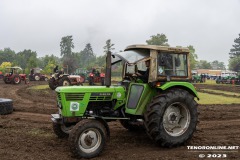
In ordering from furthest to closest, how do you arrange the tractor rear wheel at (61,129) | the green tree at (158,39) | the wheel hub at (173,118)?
the green tree at (158,39) < the tractor rear wheel at (61,129) < the wheel hub at (173,118)

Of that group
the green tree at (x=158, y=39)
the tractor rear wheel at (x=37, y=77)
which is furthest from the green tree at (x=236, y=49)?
the tractor rear wheel at (x=37, y=77)

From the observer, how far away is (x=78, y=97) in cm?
589

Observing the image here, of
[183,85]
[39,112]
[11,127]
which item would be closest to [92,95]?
[183,85]

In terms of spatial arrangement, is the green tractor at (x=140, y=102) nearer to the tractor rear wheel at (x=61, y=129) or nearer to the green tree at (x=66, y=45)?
the tractor rear wheel at (x=61, y=129)

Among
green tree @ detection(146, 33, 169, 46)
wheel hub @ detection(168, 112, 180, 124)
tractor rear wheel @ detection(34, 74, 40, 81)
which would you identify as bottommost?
wheel hub @ detection(168, 112, 180, 124)

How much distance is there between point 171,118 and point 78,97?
2185mm

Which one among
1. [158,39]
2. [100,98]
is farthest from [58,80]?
[158,39]

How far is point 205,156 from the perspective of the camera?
5.61 m

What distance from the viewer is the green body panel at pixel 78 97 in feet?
19.1

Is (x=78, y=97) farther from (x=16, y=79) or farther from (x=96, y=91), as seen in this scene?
(x=16, y=79)

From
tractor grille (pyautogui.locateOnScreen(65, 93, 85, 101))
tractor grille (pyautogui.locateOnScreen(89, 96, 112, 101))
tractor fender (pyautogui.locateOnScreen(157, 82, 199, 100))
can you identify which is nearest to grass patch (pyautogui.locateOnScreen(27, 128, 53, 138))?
tractor grille (pyautogui.locateOnScreen(65, 93, 85, 101))

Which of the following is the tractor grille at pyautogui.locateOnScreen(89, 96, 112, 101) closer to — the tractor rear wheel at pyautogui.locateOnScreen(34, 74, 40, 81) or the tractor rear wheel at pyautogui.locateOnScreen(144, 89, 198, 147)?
the tractor rear wheel at pyautogui.locateOnScreen(144, 89, 198, 147)

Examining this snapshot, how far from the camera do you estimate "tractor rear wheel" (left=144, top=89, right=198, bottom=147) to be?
5.94 metres

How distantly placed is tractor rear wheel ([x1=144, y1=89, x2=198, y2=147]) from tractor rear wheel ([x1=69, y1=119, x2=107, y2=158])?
3.49ft
